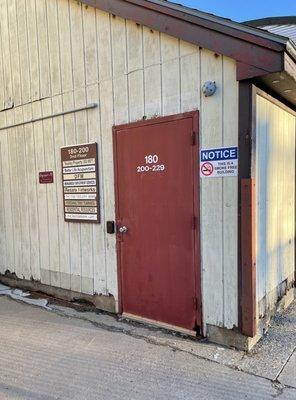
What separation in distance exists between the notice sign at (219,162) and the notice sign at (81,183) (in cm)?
137

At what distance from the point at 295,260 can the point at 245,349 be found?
194cm

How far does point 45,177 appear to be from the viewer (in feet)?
15.4

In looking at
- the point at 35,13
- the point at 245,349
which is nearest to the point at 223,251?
the point at 245,349

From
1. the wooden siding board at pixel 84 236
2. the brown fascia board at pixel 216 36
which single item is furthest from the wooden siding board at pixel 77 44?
the brown fascia board at pixel 216 36

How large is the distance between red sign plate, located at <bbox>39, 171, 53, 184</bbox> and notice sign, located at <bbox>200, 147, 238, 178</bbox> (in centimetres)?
222

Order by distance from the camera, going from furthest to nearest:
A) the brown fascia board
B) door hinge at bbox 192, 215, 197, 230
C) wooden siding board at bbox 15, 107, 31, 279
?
1. wooden siding board at bbox 15, 107, 31, 279
2. door hinge at bbox 192, 215, 197, 230
3. the brown fascia board

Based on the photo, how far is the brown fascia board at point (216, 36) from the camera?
9.13 feet

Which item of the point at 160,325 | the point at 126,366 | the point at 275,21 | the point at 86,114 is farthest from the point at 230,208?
the point at 275,21

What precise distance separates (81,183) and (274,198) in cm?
218

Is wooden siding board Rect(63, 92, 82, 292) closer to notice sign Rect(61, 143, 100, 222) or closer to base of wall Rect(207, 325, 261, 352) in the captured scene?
notice sign Rect(61, 143, 100, 222)

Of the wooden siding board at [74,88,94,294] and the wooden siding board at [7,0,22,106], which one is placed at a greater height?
the wooden siding board at [7,0,22,106]

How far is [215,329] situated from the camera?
3316 millimetres

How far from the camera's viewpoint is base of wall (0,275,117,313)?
163 inches

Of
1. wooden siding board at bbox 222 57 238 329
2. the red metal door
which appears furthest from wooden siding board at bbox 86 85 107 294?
wooden siding board at bbox 222 57 238 329
